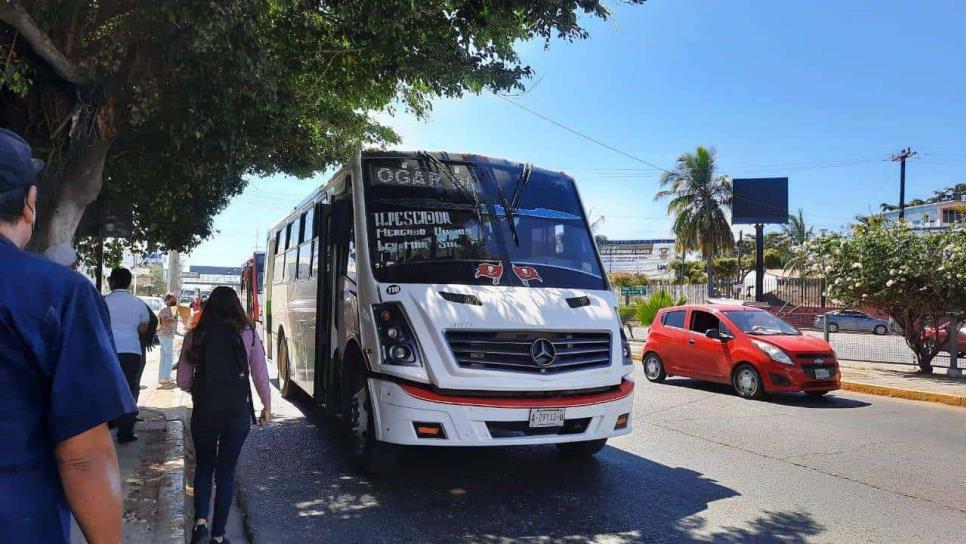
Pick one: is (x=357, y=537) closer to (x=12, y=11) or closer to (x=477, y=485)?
(x=477, y=485)

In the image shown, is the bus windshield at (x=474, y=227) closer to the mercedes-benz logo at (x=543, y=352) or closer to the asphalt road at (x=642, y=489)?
the mercedes-benz logo at (x=543, y=352)

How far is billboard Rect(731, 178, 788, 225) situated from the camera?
3225 cm

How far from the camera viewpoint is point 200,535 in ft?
14.1

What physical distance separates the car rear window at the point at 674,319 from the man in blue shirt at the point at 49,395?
12.0 metres

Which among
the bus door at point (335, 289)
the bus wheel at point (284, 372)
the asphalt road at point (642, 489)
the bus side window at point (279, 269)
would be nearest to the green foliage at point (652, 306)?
the asphalt road at point (642, 489)

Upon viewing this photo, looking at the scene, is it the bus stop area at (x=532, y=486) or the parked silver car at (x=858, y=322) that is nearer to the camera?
the bus stop area at (x=532, y=486)

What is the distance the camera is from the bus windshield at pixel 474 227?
5.88 m

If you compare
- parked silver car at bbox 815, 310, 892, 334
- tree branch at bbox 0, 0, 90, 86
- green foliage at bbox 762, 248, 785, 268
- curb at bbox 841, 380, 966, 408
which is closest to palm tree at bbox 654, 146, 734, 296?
parked silver car at bbox 815, 310, 892, 334

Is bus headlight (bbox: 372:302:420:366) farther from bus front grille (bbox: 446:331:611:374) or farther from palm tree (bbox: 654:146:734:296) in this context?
palm tree (bbox: 654:146:734:296)

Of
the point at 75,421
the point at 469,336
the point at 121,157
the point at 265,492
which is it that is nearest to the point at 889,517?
the point at 469,336

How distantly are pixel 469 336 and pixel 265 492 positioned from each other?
231 cm

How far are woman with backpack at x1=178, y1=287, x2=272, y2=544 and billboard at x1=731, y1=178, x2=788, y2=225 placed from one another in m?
30.5

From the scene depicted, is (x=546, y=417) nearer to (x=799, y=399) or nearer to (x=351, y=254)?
(x=351, y=254)

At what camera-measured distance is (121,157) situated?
895 centimetres
